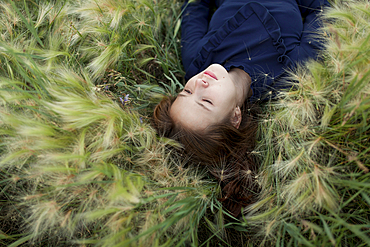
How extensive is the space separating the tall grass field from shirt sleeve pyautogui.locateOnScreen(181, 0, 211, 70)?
27.6 inches

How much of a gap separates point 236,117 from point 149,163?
0.81 m

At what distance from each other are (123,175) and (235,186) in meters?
0.89

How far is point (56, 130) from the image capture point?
→ 4.59 ft

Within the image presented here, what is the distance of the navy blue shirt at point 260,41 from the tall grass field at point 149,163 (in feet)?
1.09

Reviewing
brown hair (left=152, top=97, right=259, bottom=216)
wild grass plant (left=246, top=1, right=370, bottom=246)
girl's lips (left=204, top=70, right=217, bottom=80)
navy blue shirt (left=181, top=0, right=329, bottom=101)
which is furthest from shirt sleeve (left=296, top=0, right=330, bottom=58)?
girl's lips (left=204, top=70, right=217, bottom=80)

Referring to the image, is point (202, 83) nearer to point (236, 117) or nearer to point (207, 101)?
point (207, 101)

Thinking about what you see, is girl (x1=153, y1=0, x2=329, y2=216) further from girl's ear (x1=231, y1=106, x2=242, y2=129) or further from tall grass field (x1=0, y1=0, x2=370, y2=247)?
tall grass field (x1=0, y1=0, x2=370, y2=247)

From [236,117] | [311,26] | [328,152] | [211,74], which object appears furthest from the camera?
[311,26]

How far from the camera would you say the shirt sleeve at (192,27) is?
7.02 feet

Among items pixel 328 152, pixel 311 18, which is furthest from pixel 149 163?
pixel 311 18

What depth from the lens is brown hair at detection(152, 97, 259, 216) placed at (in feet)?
5.60

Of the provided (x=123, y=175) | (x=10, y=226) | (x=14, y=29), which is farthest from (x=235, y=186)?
(x=14, y=29)

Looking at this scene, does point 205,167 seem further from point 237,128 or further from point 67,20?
point 67,20

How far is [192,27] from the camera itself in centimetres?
223
